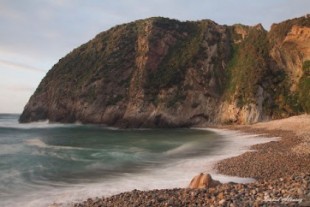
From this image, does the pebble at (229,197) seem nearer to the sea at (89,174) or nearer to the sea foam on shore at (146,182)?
the sea foam on shore at (146,182)

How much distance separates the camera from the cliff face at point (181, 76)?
60.0 metres

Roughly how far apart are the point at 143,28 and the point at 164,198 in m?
70.3

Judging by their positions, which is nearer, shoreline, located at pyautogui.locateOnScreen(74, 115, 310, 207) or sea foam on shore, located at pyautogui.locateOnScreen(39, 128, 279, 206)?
shoreline, located at pyautogui.locateOnScreen(74, 115, 310, 207)

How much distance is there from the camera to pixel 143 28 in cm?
7969

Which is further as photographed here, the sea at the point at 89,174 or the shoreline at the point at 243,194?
the sea at the point at 89,174

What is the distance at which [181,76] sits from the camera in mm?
71500

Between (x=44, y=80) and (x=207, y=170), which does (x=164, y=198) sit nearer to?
(x=207, y=170)

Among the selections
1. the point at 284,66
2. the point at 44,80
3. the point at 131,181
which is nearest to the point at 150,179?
the point at 131,181

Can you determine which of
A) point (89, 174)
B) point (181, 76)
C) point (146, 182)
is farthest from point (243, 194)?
point (181, 76)

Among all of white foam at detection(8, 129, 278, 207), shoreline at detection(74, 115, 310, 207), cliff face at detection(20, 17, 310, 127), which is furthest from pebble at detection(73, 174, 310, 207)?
cliff face at detection(20, 17, 310, 127)

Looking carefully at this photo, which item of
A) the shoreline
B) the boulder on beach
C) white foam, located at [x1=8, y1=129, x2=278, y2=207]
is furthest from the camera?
white foam, located at [x1=8, y1=129, x2=278, y2=207]

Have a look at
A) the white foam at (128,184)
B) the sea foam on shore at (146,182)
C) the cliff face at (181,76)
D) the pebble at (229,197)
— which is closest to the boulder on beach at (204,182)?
the pebble at (229,197)

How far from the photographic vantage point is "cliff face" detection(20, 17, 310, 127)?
60.0 meters

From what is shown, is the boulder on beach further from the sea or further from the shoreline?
the sea
